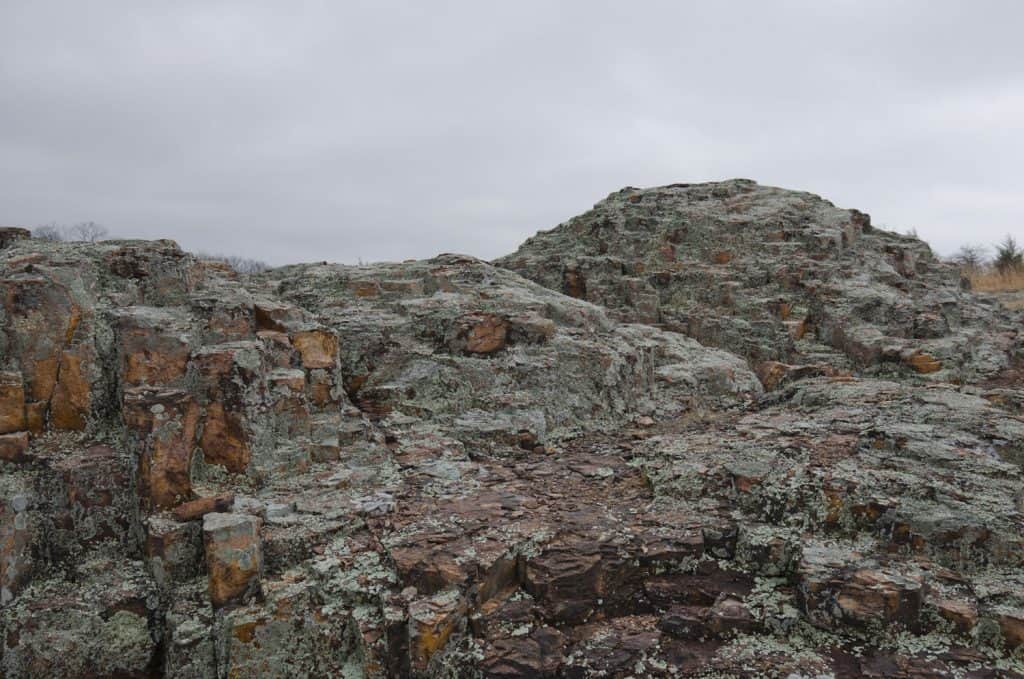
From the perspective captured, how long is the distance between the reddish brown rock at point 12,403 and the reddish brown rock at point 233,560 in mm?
2049

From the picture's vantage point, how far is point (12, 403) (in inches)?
191

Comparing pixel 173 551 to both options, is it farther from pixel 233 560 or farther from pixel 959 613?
pixel 959 613

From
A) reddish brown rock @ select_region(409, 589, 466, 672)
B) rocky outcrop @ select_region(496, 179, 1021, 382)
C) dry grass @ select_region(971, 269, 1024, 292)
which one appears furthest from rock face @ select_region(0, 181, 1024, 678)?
dry grass @ select_region(971, 269, 1024, 292)

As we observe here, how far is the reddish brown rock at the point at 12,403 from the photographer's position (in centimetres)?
480

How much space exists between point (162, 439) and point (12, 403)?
1291mm

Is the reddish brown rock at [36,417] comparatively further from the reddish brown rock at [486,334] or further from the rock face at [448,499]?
the reddish brown rock at [486,334]

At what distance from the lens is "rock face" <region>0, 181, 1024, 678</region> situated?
12.6 feet

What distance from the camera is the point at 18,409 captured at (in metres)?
4.87

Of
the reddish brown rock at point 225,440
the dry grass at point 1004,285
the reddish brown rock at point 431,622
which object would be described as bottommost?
the reddish brown rock at point 431,622

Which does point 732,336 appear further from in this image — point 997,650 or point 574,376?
point 997,650

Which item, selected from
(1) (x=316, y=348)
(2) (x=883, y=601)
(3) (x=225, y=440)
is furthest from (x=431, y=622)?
(1) (x=316, y=348)

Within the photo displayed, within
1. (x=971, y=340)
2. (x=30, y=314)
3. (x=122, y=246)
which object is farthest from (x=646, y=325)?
(x=30, y=314)

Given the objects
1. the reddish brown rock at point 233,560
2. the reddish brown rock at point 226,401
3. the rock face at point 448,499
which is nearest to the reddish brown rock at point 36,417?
the rock face at point 448,499

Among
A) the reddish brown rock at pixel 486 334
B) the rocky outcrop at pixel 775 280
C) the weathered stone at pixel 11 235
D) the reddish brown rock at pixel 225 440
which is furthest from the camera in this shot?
the rocky outcrop at pixel 775 280
